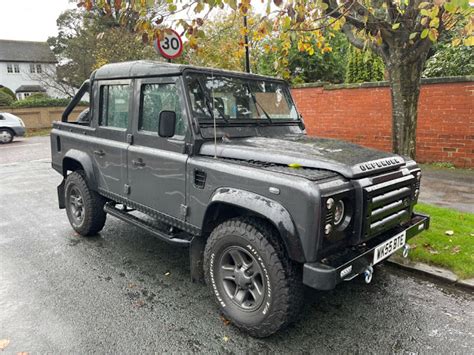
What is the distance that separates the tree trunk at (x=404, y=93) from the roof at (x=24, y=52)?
1969 inches

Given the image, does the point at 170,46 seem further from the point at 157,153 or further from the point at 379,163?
the point at 379,163

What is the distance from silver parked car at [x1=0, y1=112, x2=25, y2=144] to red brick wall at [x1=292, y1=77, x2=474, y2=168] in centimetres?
1338

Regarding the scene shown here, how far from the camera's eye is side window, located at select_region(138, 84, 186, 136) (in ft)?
11.2

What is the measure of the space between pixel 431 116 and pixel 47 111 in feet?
77.0

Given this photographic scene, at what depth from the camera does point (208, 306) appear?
3.31 meters

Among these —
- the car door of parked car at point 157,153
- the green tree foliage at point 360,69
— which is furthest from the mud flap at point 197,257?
the green tree foliage at point 360,69

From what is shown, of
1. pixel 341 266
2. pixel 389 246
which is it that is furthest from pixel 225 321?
pixel 389 246

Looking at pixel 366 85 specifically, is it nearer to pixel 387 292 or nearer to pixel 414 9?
pixel 414 9

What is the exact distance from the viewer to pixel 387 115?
945 cm

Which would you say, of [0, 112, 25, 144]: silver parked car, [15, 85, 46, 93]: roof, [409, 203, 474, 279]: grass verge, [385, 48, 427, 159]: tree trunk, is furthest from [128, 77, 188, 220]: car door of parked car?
[15, 85, 46, 93]: roof

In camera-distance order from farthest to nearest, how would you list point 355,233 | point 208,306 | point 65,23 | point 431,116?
point 65,23
point 431,116
point 208,306
point 355,233

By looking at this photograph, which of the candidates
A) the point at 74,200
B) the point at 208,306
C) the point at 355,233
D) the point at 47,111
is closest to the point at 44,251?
the point at 74,200

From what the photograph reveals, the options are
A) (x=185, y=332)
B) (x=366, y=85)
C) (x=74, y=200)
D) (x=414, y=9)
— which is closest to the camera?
(x=185, y=332)

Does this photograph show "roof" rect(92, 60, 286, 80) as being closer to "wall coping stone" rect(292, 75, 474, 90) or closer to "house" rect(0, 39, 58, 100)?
"wall coping stone" rect(292, 75, 474, 90)
